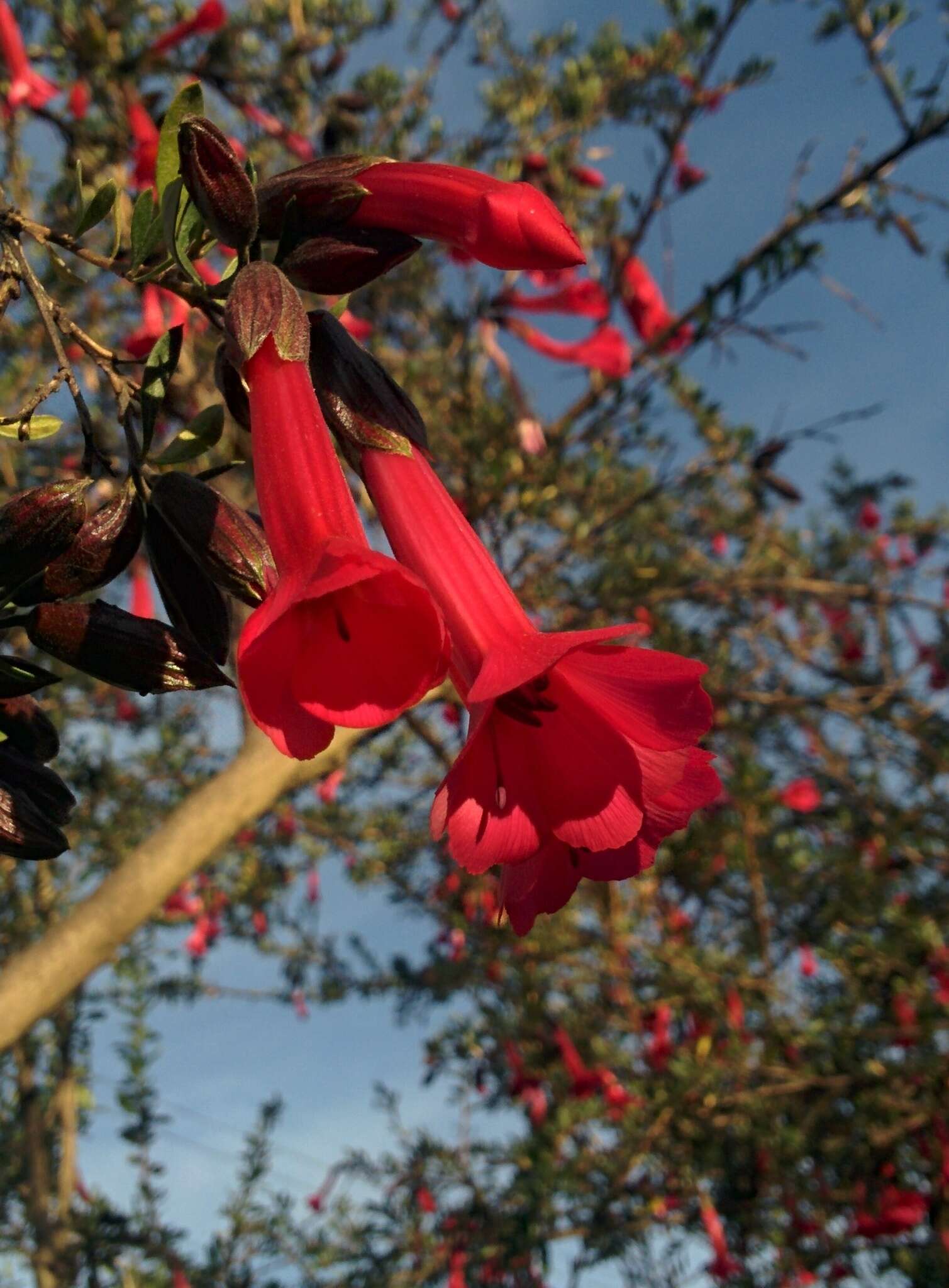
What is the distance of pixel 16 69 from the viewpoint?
256 centimetres

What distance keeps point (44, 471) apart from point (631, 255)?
1.65m

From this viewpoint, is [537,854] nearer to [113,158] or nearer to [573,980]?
[113,158]

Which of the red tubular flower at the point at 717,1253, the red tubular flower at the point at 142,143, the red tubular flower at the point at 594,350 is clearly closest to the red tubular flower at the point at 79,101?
the red tubular flower at the point at 142,143

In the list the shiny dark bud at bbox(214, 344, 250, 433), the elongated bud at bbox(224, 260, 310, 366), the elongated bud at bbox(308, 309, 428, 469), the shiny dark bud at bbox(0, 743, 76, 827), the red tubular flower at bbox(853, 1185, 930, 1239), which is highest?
the red tubular flower at bbox(853, 1185, 930, 1239)

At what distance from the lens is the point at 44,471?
9.23 ft

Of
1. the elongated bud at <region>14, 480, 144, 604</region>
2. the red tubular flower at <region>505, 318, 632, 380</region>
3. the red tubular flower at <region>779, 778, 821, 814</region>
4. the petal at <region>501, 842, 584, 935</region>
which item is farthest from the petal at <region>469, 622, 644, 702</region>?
the red tubular flower at <region>779, 778, 821, 814</region>

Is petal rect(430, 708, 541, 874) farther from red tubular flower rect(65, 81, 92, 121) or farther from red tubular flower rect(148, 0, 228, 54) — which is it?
red tubular flower rect(148, 0, 228, 54)

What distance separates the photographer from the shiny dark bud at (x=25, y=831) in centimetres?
57

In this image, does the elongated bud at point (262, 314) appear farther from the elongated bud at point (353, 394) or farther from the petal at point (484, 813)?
the petal at point (484, 813)

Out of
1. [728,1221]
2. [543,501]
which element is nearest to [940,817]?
[728,1221]

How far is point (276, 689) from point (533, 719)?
0.14 meters

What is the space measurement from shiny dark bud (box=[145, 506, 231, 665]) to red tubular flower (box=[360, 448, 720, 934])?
0.36 feet

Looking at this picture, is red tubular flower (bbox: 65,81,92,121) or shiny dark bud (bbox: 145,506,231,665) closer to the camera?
shiny dark bud (bbox: 145,506,231,665)

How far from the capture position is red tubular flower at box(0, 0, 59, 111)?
2518mm
